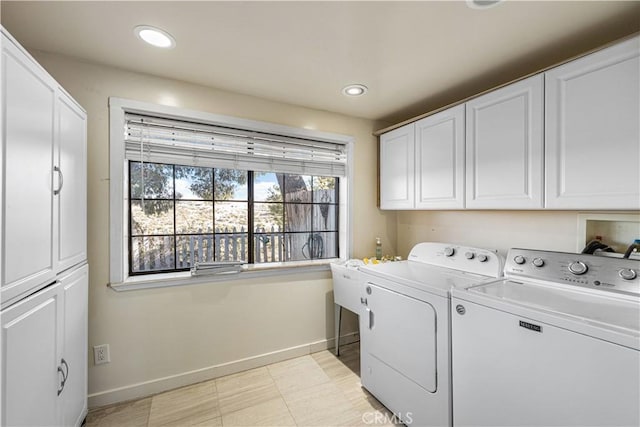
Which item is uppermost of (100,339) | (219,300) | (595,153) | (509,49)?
(509,49)

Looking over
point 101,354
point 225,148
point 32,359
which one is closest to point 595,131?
point 225,148

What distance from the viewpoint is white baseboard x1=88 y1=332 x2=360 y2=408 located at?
1830 millimetres

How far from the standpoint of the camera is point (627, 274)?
123 centimetres

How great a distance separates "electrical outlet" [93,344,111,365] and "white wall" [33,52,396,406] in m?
0.03

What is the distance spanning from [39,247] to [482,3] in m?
2.18

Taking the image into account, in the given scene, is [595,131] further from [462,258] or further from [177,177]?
[177,177]

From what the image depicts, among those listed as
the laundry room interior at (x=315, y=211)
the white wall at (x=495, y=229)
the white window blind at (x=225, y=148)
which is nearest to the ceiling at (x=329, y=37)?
the laundry room interior at (x=315, y=211)

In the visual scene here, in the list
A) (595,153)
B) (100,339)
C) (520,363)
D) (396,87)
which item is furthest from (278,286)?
(595,153)

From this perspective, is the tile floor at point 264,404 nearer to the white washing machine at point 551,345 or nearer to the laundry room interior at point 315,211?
the laundry room interior at point 315,211

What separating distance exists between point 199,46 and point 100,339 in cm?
198

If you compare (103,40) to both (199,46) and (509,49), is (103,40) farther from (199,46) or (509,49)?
(509,49)

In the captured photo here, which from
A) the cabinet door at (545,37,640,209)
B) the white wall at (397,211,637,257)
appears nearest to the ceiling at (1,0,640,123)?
the cabinet door at (545,37,640,209)

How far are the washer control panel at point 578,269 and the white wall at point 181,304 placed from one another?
1414 millimetres

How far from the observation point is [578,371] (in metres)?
1.03
